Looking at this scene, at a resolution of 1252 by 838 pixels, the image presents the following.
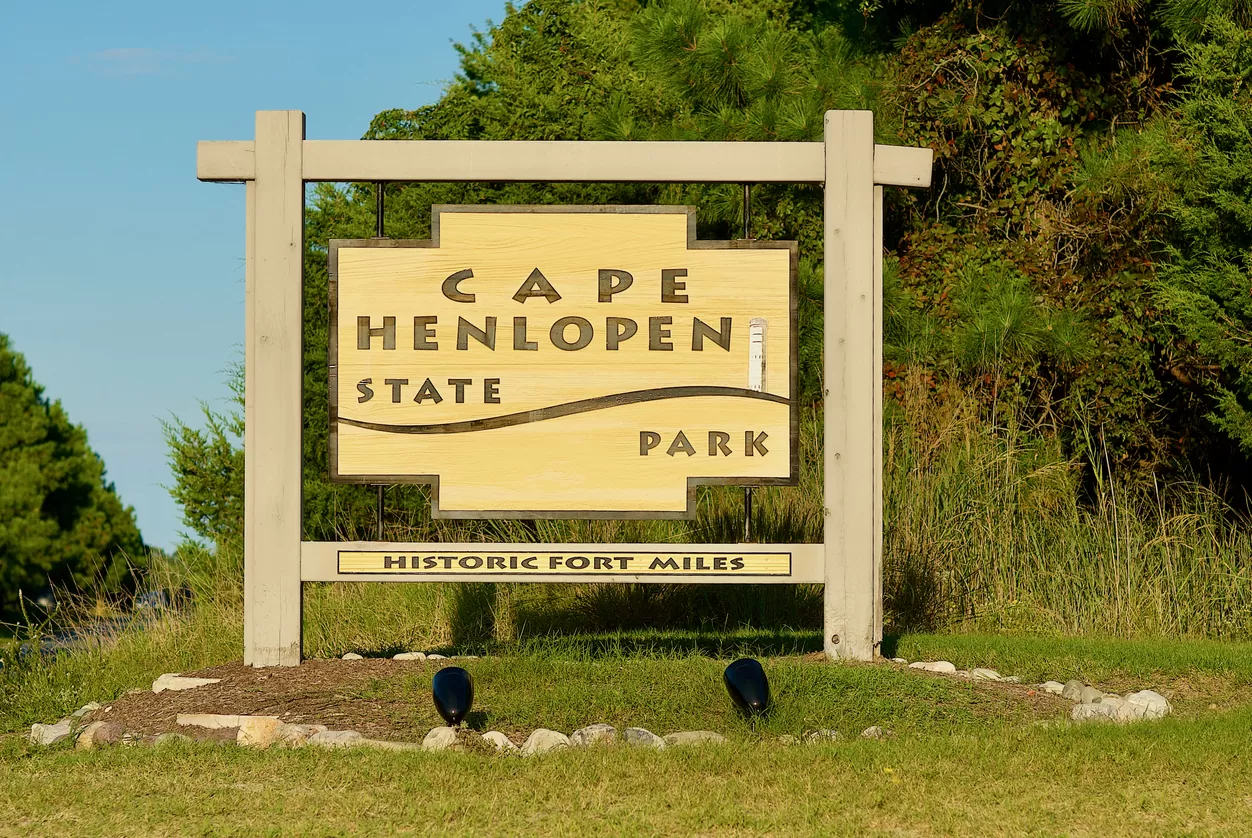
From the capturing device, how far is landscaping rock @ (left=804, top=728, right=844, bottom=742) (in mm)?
5984

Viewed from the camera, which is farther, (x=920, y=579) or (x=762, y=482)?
(x=920, y=579)

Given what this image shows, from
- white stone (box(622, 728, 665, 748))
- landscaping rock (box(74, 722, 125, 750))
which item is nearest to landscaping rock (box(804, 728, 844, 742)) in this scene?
white stone (box(622, 728, 665, 748))

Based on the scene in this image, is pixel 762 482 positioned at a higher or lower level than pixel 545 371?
lower

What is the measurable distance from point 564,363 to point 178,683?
276cm

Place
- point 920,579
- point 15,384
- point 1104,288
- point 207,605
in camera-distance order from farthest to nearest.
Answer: point 15,384 < point 1104,288 < point 207,605 < point 920,579

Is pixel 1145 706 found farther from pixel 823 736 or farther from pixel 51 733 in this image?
pixel 51 733

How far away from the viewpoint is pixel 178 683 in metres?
7.32

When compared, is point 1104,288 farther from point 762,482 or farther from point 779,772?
point 779,772

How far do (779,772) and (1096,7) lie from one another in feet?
35.2

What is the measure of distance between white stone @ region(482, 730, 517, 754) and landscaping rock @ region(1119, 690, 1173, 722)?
3.04m

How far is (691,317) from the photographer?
7.87 meters

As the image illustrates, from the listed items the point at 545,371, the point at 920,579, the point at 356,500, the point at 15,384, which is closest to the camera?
the point at 545,371

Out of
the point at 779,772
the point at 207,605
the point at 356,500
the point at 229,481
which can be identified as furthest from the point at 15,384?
the point at 779,772

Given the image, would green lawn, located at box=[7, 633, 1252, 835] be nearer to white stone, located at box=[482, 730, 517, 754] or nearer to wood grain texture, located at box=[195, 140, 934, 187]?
white stone, located at box=[482, 730, 517, 754]
